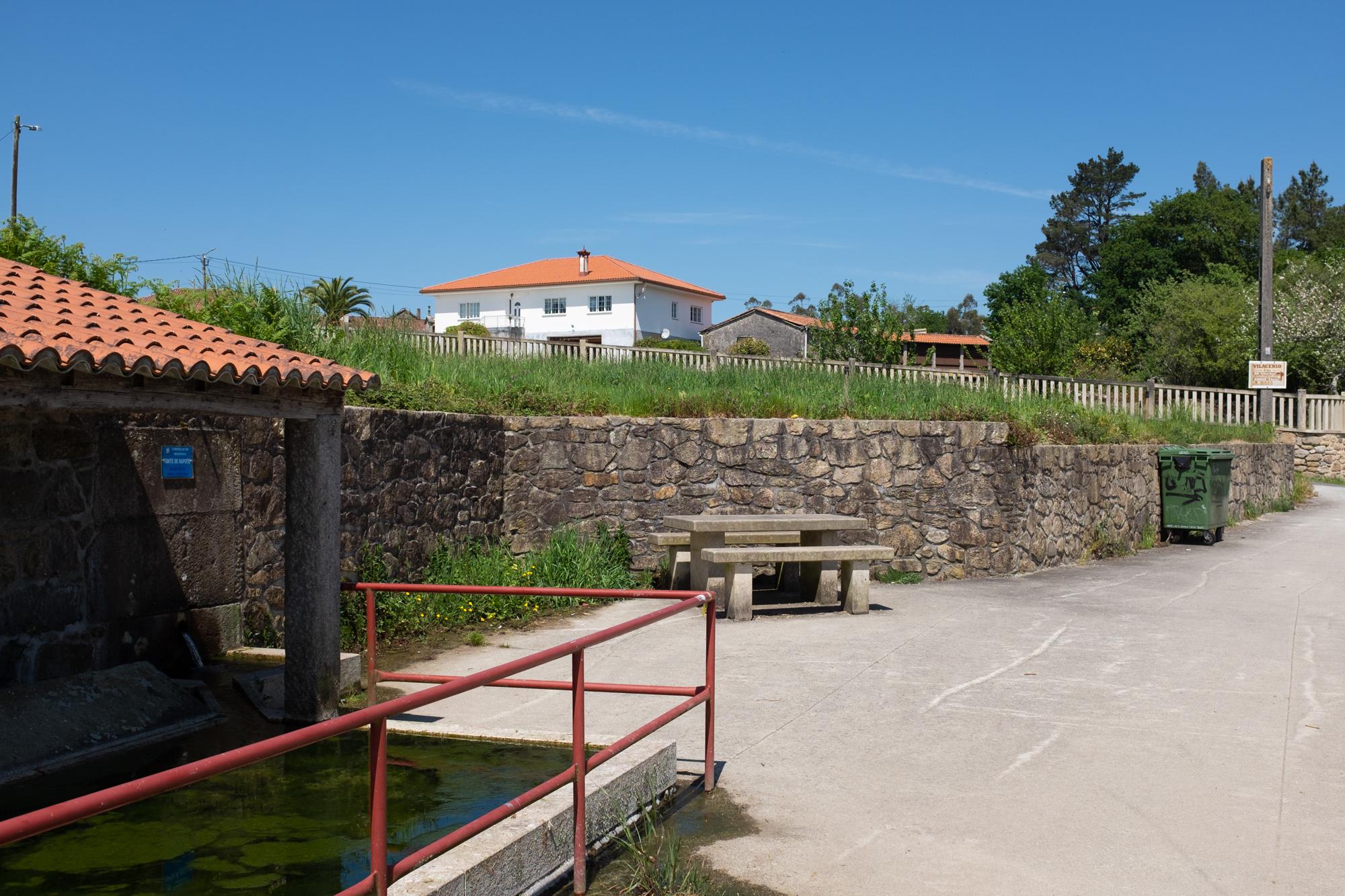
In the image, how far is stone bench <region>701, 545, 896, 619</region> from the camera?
10148mm

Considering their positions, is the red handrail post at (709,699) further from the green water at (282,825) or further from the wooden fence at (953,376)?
the wooden fence at (953,376)

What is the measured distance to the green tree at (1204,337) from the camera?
38688 mm

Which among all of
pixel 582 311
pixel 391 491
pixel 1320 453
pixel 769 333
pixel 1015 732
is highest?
pixel 582 311

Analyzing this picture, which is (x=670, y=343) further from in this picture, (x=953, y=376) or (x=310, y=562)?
(x=310, y=562)

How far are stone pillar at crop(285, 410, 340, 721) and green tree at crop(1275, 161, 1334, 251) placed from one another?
91.3 metres

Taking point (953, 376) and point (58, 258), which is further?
point (953, 376)

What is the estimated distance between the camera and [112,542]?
7246 millimetres

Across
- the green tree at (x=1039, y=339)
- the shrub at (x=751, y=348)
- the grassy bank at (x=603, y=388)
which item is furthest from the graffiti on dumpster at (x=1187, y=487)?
the shrub at (x=751, y=348)

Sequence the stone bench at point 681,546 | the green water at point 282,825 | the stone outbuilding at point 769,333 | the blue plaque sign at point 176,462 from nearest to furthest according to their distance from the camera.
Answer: the green water at point 282,825 → the blue plaque sign at point 176,462 → the stone bench at point 681,546 → the stone outbuilding at point 769,333

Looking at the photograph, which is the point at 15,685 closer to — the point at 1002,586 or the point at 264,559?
the point at 264,559

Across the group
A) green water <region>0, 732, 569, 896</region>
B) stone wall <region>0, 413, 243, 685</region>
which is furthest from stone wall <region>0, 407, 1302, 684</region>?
green water <region>0, 732, 569, 896</region>

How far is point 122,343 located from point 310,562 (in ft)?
6.20

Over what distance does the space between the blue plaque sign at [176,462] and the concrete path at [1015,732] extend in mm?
2203

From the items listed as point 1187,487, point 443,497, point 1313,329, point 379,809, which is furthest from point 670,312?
point 379,809
